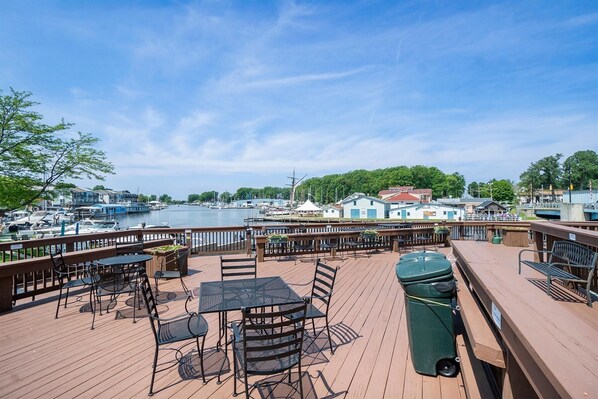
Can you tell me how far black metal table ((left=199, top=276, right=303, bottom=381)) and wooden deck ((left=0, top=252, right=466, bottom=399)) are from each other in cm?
59

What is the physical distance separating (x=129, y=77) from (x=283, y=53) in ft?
17.3

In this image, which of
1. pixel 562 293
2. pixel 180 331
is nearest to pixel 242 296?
pixel 180 331

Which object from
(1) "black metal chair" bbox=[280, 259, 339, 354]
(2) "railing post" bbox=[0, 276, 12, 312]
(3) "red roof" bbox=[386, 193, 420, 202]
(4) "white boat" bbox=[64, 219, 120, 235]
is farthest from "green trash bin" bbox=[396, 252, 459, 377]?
(3) "red roof" bbox=[386, 193, 420, 202]

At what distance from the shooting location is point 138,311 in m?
4.18

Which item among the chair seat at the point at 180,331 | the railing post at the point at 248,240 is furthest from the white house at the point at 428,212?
the chair seat at the point at 180,331

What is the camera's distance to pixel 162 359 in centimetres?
285

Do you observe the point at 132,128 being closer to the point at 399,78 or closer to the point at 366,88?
the point at 366,88

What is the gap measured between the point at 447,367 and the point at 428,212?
41.6 metres

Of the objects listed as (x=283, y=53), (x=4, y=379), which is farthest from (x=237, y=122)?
(x=4, y=379)

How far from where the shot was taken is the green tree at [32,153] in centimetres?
904

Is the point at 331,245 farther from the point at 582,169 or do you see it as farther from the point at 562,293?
the point at 582,169

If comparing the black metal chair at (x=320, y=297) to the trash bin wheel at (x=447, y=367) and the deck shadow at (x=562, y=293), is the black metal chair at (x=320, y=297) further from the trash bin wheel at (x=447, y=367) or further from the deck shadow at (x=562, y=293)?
the deck shadow at (x=562, y=293)

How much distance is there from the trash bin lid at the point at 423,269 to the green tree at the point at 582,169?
3444 inches

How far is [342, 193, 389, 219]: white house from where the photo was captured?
139ft
